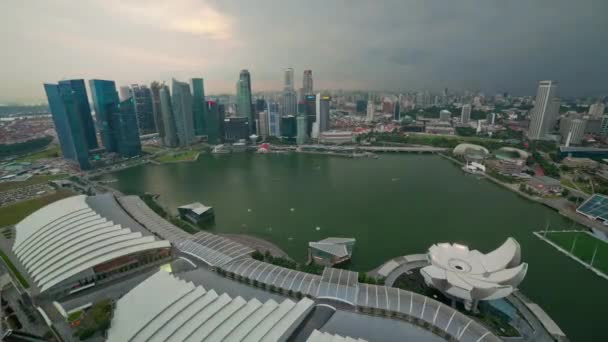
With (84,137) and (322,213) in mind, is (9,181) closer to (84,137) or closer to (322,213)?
(84,137)

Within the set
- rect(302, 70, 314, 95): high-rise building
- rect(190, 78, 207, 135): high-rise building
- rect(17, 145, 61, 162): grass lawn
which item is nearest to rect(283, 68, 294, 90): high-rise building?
rect(302, 70, 314, 95): high-rise building

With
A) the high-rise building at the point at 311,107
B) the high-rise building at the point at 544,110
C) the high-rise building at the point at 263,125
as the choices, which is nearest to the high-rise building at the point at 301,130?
the high-rise building at the point at 311,107

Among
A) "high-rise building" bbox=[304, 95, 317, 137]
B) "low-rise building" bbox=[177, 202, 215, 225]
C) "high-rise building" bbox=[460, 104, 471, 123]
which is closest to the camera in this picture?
"low-rise building" bbox=[177, 202, 215, 225]

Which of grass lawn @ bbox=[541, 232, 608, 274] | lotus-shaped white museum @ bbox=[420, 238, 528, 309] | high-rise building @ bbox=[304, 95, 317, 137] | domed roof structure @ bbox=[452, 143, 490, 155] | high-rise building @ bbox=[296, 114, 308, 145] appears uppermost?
high-rise building @ bbox=[304, 95, 317, 137]

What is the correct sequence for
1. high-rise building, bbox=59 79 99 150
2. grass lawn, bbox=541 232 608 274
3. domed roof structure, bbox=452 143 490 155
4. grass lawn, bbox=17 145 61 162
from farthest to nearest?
grass lawn, bbox=17 145 61 162 → domed roof structure, bbox=452 143 490 155 → high-rise building, bbox=59 79 99 150 → grass lawn, bbox=541 232 608 274

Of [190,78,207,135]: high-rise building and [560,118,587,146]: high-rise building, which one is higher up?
[190,78,207,135]: high-rise building

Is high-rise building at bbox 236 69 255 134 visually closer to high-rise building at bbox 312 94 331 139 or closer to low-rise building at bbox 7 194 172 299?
high-rise building at bbox 312 94 331 139

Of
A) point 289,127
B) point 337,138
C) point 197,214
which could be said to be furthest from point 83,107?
point 337,138
